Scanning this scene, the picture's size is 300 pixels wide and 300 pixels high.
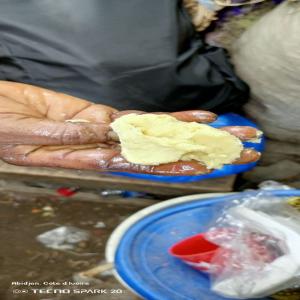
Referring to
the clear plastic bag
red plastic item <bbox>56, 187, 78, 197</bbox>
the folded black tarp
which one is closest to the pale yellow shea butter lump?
the clear plastic bag

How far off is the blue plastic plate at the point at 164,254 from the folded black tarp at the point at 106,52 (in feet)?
0.96

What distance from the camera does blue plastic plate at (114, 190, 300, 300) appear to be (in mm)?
1064

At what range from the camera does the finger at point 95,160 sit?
2.45 feet

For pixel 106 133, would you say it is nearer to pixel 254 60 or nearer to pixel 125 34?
pixel 125 34

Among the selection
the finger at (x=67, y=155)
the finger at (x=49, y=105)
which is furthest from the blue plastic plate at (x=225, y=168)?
the finger at (x=67, y=155)

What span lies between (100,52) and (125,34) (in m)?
0.08

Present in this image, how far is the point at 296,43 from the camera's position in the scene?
129cm

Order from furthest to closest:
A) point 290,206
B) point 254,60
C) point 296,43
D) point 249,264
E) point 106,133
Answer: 1. point 254,60
2. point 296,43
3. point 290,206
4. point 249,264
5. point 106,133

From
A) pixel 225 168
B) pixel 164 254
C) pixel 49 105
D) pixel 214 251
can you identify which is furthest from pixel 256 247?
pixel 49 105

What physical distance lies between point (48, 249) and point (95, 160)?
78cm

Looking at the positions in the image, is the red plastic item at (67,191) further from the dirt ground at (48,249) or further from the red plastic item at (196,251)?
the red plastic item at (196,251)

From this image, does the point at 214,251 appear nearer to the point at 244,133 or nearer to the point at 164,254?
the point at 164,254

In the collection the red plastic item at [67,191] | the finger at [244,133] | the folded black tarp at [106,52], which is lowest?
the red plastic item at [67,191]

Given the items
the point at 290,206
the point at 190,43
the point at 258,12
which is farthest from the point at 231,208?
the point at 258,12
